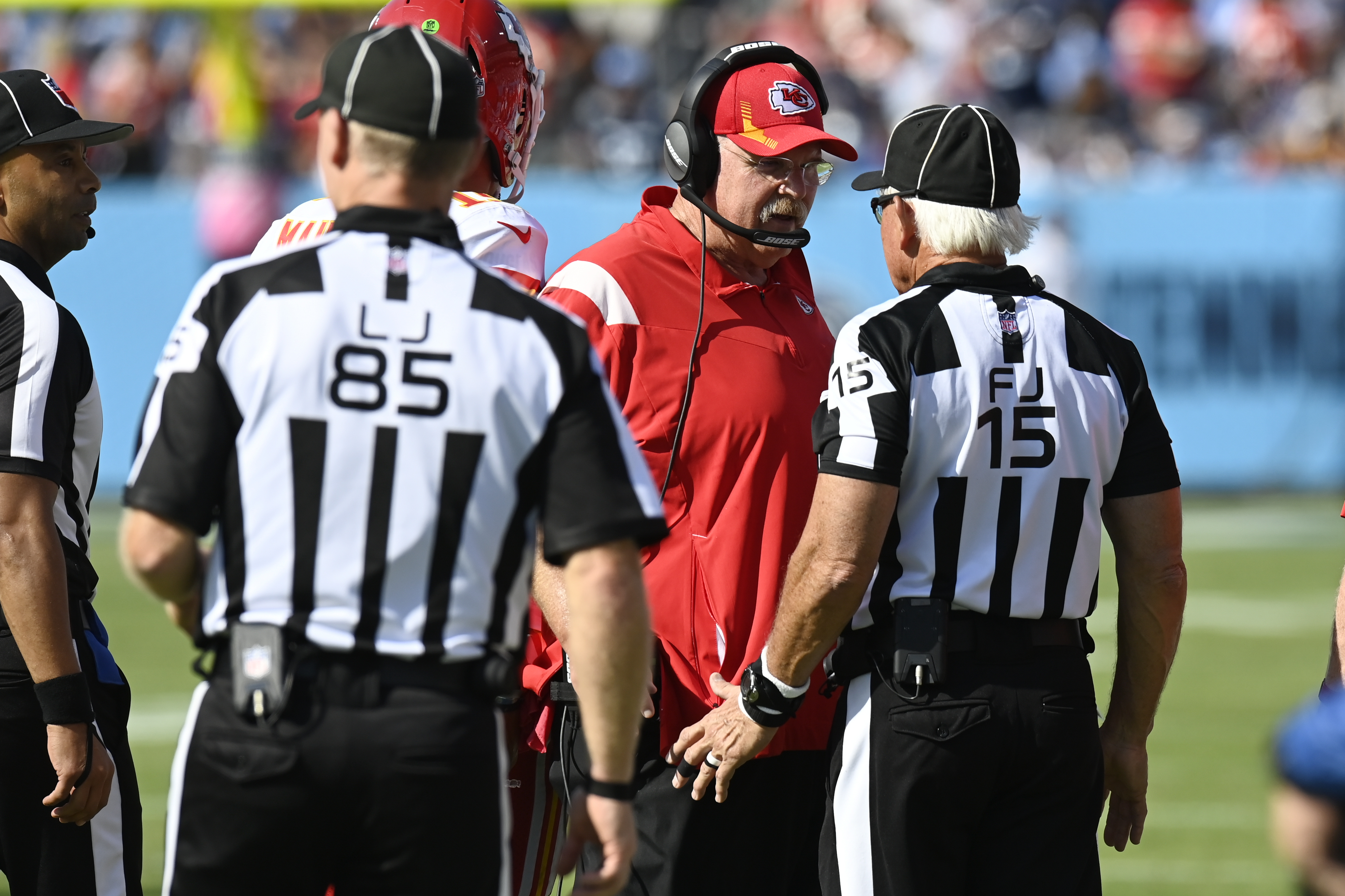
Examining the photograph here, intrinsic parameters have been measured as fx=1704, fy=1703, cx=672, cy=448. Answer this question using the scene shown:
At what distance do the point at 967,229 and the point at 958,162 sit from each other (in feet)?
0.49

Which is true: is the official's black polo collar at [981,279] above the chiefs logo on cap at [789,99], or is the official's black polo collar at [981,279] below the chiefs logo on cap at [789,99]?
below

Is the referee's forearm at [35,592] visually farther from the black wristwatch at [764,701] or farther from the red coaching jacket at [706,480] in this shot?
the black wristwatch at [764,701]

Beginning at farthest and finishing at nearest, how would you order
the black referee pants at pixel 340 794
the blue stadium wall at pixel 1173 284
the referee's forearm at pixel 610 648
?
the blue stadium wall at pixel 1173 284, the referee's forearm at pixel 610 648, the black referee pants at pixel 340 794

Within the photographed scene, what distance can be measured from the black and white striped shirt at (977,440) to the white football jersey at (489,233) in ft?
2.46

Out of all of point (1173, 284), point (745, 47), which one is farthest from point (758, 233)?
point (1173, 284)

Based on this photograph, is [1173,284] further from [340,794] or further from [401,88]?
[340,794]

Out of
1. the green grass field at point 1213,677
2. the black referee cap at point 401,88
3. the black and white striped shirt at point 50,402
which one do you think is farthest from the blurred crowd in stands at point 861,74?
the black referee cap at point 401,88

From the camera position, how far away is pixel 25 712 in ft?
12.5

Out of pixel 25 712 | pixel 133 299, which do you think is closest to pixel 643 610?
pixel 25 712

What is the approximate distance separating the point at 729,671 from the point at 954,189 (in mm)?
1222

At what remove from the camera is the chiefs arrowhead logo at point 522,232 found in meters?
3.84

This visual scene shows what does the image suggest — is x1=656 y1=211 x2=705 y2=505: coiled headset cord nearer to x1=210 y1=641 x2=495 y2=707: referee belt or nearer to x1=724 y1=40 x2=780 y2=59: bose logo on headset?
x1=724 y1=40 x2=780 y2=59: bose logo on headset

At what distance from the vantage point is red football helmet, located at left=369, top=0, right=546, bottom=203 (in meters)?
4.15

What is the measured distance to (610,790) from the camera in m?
2.84
